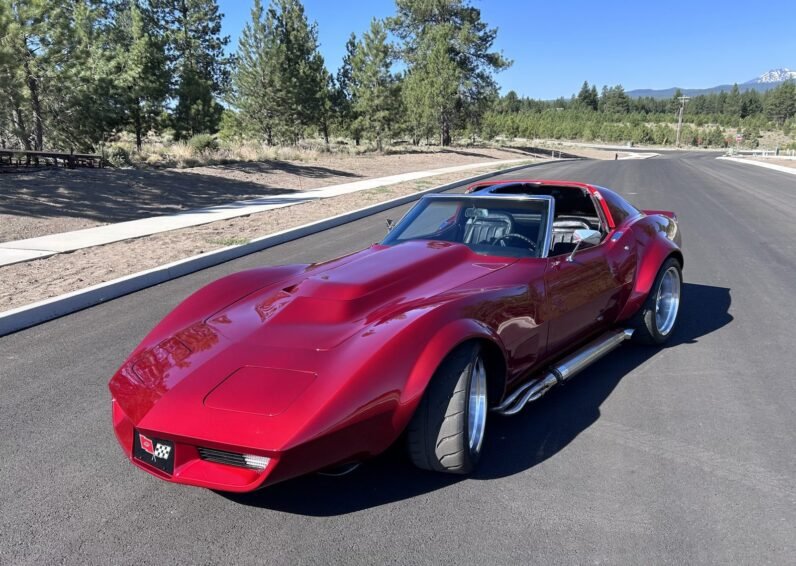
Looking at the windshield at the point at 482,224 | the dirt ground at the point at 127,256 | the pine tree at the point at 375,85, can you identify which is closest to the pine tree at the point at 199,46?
the pine tree at the point at 375,85

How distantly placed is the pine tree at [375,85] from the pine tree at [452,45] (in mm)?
7193

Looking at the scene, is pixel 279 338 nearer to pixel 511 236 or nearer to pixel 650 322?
pixel 511 236

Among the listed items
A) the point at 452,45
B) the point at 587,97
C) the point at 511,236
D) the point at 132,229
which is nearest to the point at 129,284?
the point at 132,229

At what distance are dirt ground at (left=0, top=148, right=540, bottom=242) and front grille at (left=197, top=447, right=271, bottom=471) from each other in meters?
8.93

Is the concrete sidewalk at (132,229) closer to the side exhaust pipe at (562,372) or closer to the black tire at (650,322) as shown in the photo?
the side exhaust pipe at (562,372)

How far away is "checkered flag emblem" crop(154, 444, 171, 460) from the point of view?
7.92 feet

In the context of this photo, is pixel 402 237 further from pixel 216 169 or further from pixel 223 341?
pixel 216 169

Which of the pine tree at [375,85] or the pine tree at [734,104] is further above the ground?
the pine tree at [734,104]

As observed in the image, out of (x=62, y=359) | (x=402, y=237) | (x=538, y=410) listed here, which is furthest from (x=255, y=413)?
(x=62, y=359)

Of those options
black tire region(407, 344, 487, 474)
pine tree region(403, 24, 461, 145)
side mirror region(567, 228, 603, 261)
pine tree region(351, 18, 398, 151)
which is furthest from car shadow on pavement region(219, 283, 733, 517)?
pine tree region(403, 24, 461, 145)

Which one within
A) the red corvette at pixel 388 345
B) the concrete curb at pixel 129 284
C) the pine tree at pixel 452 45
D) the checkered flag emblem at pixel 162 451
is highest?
the pine tree at pixel 452 45

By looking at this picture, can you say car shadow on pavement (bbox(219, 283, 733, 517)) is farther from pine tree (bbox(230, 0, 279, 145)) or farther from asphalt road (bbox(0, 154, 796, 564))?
pine tree (bbox(230, 0, 279, 145))

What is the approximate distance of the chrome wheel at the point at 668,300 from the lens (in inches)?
195

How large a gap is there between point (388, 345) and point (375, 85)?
39002mm
